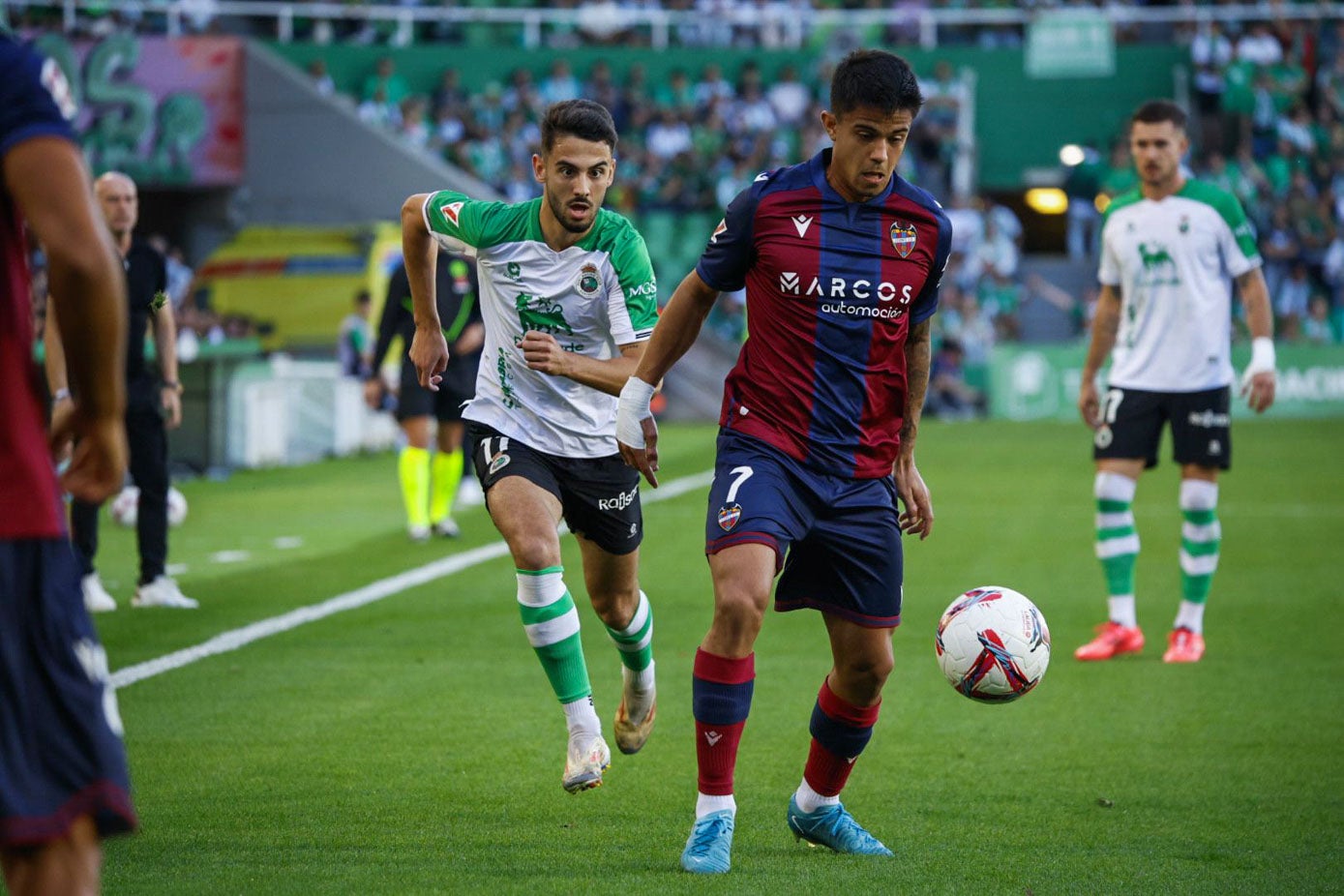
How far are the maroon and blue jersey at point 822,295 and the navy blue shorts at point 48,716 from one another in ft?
8.11

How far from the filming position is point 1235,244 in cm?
877

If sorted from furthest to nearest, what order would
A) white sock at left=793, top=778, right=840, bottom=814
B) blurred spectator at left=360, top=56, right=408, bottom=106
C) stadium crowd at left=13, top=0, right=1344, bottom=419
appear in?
blurred spectator at left=360, top=56, right=408, bottom=106 → stadium crowd at left=13, top=0, right=1344, bottom=419 → white sock at left=793, top=778, right=840, bottom=814

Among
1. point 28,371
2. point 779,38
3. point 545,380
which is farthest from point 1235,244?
point 779,38

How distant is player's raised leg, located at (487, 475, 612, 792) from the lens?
576 centimetres

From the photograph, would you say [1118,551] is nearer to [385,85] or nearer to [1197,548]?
[1197,548]

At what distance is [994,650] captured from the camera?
5574 mm

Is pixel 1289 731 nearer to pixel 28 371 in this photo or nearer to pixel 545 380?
pixel 545 380

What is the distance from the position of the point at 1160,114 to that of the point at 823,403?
13.7 ft

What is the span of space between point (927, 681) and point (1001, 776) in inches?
76.5

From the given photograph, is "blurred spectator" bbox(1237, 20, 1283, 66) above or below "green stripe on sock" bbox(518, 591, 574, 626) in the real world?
above

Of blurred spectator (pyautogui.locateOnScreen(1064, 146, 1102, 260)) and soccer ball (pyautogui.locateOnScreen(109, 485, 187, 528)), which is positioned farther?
blurred spectator (pyautogui.locateOnScreen(1064, 146, 1102, 260))

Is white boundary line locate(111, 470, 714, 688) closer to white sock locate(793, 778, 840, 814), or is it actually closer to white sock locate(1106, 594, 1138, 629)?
white sock locate(793, 778, 840, 814)

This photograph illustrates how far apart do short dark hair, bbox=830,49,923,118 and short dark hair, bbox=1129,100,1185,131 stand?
392 cm

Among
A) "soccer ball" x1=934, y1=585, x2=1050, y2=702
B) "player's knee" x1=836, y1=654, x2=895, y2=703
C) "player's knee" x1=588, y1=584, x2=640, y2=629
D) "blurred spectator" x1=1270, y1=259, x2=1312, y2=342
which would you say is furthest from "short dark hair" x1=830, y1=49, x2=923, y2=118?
"blurred spectator" x1=1270, y1=259, x2=1312, y2=342
